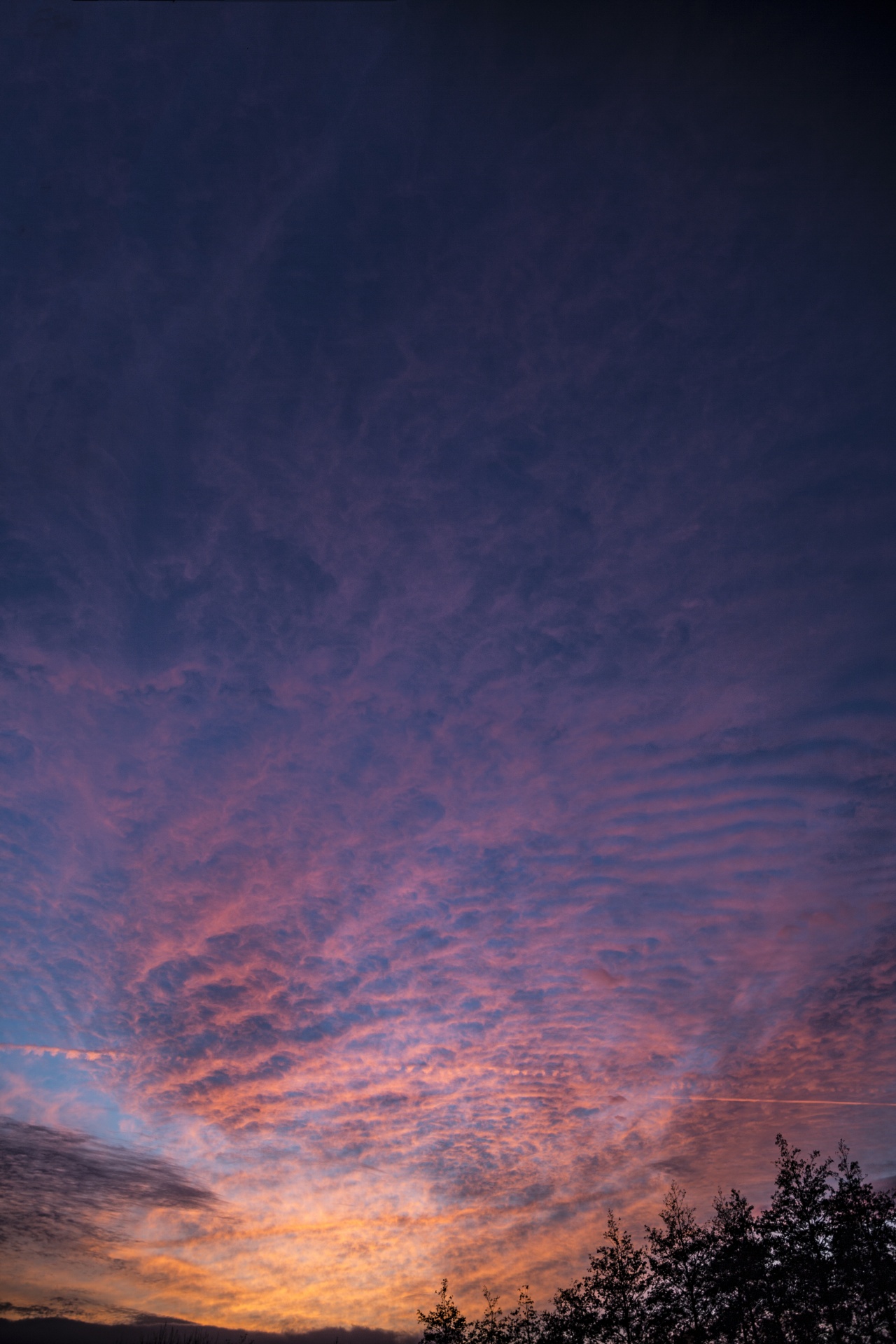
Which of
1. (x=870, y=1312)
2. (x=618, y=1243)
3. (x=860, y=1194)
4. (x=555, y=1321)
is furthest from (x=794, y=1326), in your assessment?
(x=555, y=1321)

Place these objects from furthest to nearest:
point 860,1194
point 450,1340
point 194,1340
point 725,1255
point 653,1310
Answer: point 194,1340 → point 450,1340 → point 653,1310 → point 725,1255 → point 860,1194

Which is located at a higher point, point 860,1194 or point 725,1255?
point 860,1194

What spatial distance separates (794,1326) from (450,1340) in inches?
1615

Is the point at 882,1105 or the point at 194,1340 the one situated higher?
the point at 882,1105

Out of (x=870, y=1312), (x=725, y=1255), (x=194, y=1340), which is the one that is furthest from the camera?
(x=194, y=1340)

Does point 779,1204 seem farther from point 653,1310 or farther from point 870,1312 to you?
point 653,1310

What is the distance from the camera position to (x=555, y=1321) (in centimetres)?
5566

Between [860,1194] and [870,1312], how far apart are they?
227 inches

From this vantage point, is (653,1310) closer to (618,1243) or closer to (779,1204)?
(618,1243)

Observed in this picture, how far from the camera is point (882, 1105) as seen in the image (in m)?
46.1

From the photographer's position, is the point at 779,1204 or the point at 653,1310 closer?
the point at 779,1204

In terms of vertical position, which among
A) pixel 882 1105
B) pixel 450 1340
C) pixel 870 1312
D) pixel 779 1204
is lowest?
pixel 450 1340

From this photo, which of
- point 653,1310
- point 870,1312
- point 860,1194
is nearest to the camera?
Result: point 870,1312

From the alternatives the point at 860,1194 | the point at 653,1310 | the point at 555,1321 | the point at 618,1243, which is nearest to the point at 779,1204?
the point at 860,1194
